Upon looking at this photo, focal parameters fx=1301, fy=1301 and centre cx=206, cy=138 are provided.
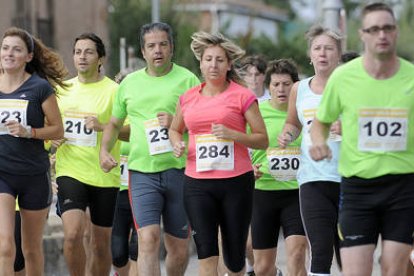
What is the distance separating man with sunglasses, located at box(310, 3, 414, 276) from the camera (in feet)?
25.2

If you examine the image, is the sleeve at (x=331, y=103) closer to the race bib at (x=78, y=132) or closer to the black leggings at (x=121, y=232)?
the race bib at (x=78, y=132)

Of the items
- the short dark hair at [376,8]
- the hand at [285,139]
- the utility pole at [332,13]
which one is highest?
the utility pole at [332,13]

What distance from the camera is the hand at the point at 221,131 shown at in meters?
9.05

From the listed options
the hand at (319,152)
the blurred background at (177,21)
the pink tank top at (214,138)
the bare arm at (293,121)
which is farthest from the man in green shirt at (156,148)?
the blurred background at (177,21)

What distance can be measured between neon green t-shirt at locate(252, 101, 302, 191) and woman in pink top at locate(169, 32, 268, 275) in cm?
119

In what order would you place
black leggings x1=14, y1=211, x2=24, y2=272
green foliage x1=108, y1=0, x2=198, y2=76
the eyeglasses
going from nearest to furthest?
the eyeglasses
black leggings x1=14, y1=211, x2=24, y2=272
green foliage x1=108, y1=0, x2=198, y2=76

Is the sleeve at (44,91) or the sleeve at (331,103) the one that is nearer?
the sleeve at (331,103)

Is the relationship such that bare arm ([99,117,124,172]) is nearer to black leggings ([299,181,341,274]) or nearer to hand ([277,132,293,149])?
hand ([277,132,293,149])

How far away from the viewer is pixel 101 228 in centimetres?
1085

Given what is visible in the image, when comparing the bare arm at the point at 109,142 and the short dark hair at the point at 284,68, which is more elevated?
the short dark hair at the point at 284,68

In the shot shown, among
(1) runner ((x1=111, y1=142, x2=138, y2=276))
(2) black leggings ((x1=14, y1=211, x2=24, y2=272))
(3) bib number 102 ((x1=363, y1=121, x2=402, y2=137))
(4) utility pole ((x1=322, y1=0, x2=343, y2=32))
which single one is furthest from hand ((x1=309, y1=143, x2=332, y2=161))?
(4) utility pole ((x1=322, y1=0, x2=343, y2=32))

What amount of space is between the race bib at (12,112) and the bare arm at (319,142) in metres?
2.66

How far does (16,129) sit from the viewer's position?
9.49 m

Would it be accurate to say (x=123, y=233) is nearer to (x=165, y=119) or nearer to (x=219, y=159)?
(x=165, y=119)
